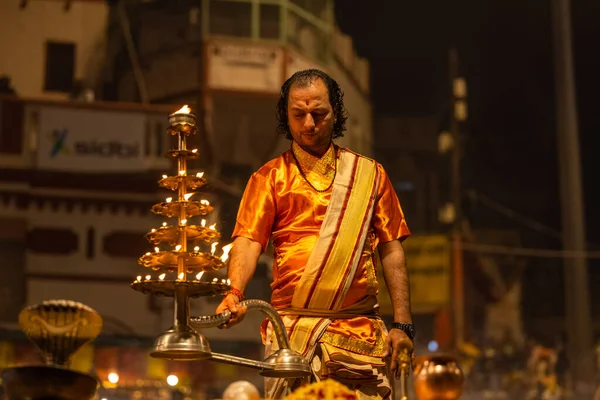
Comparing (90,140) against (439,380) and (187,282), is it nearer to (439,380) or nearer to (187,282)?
(439,380)

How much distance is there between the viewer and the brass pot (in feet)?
18.0

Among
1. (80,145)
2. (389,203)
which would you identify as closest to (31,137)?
(80,145)

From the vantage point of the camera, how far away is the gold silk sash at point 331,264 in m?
3.76

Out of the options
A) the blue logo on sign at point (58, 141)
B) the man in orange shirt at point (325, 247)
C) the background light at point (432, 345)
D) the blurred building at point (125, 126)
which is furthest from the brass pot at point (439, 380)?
the blue logo on sign at point (58, 141)

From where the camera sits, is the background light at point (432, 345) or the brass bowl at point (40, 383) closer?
the brass bowl at point (40, 383)

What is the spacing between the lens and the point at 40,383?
9.71 ft

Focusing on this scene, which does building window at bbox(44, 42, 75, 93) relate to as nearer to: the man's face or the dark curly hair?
the dark curly hair

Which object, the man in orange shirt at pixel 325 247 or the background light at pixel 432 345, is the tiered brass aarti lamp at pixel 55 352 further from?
the background light at pixel 432 345

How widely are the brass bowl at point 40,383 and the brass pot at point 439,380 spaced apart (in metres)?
2.86

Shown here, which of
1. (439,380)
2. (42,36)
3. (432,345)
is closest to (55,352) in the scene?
(439,380)

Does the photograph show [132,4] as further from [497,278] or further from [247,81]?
[497,278]

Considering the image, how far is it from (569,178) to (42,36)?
8501 mm

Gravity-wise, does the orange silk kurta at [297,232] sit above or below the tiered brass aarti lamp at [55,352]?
above

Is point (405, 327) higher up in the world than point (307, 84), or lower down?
lower down
